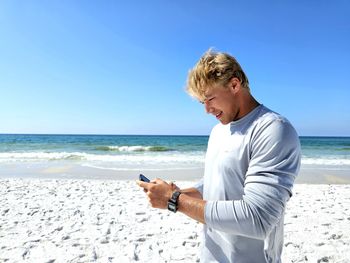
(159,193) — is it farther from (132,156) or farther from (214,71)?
(132,156)

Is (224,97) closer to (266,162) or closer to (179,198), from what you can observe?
(266,162)

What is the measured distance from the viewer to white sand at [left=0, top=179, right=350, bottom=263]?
3912mm

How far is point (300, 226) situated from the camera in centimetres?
502

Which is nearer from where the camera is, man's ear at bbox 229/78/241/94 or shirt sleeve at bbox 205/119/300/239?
shirt sleeve at bbox 205/119/300/239

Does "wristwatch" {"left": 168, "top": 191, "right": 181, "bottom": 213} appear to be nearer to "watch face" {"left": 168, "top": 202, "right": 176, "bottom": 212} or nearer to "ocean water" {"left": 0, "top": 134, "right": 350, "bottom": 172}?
"watch face" {"left": 168, "top": 202, "right": 176, "bottom": 212}

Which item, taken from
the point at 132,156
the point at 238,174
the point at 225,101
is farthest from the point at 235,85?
the point at 132,156

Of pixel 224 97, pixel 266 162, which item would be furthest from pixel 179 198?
pixel 224 97

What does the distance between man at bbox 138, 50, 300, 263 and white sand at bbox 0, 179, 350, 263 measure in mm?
2678

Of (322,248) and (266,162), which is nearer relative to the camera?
(266,162)

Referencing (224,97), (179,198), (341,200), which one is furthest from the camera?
(341,200)

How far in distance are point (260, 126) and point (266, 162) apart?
16cm

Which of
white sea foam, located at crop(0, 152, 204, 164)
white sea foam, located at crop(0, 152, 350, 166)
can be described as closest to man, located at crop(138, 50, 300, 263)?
white sea foam, located at crop(0, 152, 350, 166)

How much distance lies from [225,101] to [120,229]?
399 cm

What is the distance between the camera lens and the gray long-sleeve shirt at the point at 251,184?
1.09 metres
